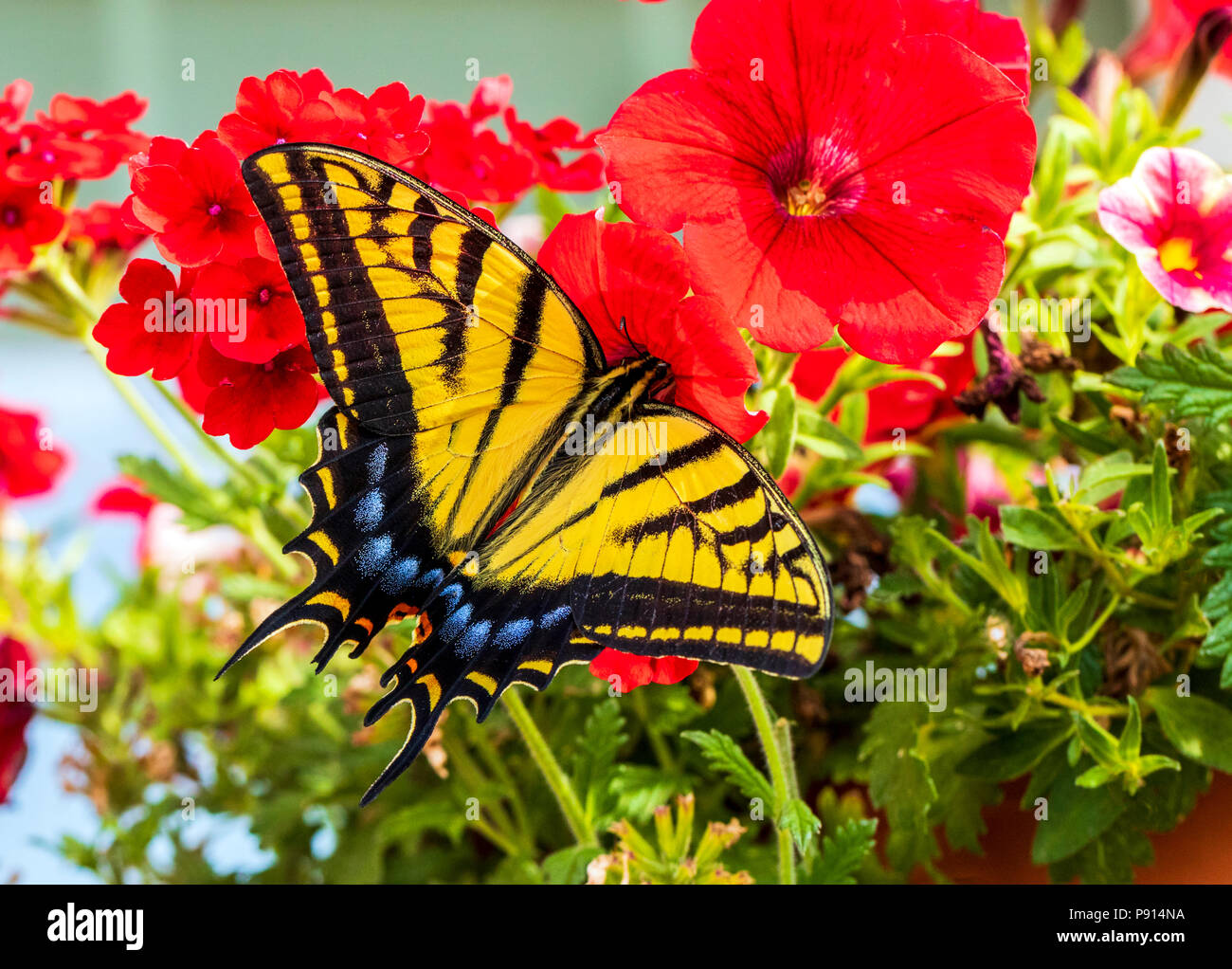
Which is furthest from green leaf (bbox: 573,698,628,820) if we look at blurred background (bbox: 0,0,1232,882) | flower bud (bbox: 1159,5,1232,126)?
blurred background (bbox: 0,0,1232,882)

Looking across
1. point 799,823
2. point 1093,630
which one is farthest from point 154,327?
point 1093,630

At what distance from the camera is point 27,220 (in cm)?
60

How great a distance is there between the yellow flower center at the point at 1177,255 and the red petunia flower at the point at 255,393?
46 cm

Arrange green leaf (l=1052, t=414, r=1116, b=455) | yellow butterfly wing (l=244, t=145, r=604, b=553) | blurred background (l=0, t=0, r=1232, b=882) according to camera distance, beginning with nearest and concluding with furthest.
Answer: yellow butterfly wing (l=244, t=145, r=604, b=553) < green leaf (l=1052, t=414, r=1116, b=455) < blurred background (l=0, t=0, r=1232, b=882)

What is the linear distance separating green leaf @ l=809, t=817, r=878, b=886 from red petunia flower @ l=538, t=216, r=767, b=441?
224 mm

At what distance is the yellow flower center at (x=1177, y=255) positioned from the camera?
1.98ft

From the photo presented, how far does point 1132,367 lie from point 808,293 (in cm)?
23

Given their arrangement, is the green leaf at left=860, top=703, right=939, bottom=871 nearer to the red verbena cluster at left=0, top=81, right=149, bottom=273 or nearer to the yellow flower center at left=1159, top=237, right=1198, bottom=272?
the yellow flower center at left=1159, top=237, right=1198, bottom=272

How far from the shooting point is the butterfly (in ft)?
1.50

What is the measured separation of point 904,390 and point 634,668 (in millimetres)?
404

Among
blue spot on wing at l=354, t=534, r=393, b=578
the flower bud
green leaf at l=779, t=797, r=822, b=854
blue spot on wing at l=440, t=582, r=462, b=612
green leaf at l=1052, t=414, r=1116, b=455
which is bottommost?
green leaf at l=779, t=797, r=822, b=854

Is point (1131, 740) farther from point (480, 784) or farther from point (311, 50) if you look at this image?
point (311, 50)
